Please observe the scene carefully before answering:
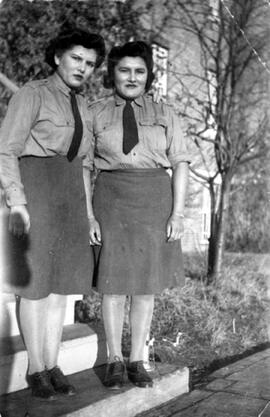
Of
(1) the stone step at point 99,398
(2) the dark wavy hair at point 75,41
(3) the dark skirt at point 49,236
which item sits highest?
(2) the dark wavy hair at point 75,41

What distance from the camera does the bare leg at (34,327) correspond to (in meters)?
2.62

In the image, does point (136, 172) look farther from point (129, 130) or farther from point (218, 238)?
point (218, 238)

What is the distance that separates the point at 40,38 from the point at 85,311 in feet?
6.88

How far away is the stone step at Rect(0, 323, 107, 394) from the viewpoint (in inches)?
109

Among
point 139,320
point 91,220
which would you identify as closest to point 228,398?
point 139,320

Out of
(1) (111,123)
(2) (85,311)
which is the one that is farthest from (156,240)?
(2) (85,311)

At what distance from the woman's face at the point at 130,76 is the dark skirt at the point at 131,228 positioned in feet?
1.25

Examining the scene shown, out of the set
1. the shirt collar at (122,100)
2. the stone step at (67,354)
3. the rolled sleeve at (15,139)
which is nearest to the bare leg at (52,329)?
the stone step at (67,354)

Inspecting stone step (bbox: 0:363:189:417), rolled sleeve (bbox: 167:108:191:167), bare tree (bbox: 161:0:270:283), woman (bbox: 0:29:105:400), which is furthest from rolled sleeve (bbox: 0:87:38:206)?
bare tree (bbox: 161:0:270:283)

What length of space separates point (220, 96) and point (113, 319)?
3.59m

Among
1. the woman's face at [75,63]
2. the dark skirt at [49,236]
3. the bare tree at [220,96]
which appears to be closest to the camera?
the dark skirt at [49,236]

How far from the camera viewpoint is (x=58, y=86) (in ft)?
8.96

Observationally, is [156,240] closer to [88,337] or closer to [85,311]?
[88,337]

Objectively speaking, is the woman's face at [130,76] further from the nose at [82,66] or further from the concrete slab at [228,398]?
the concrete slab at [228,398]
